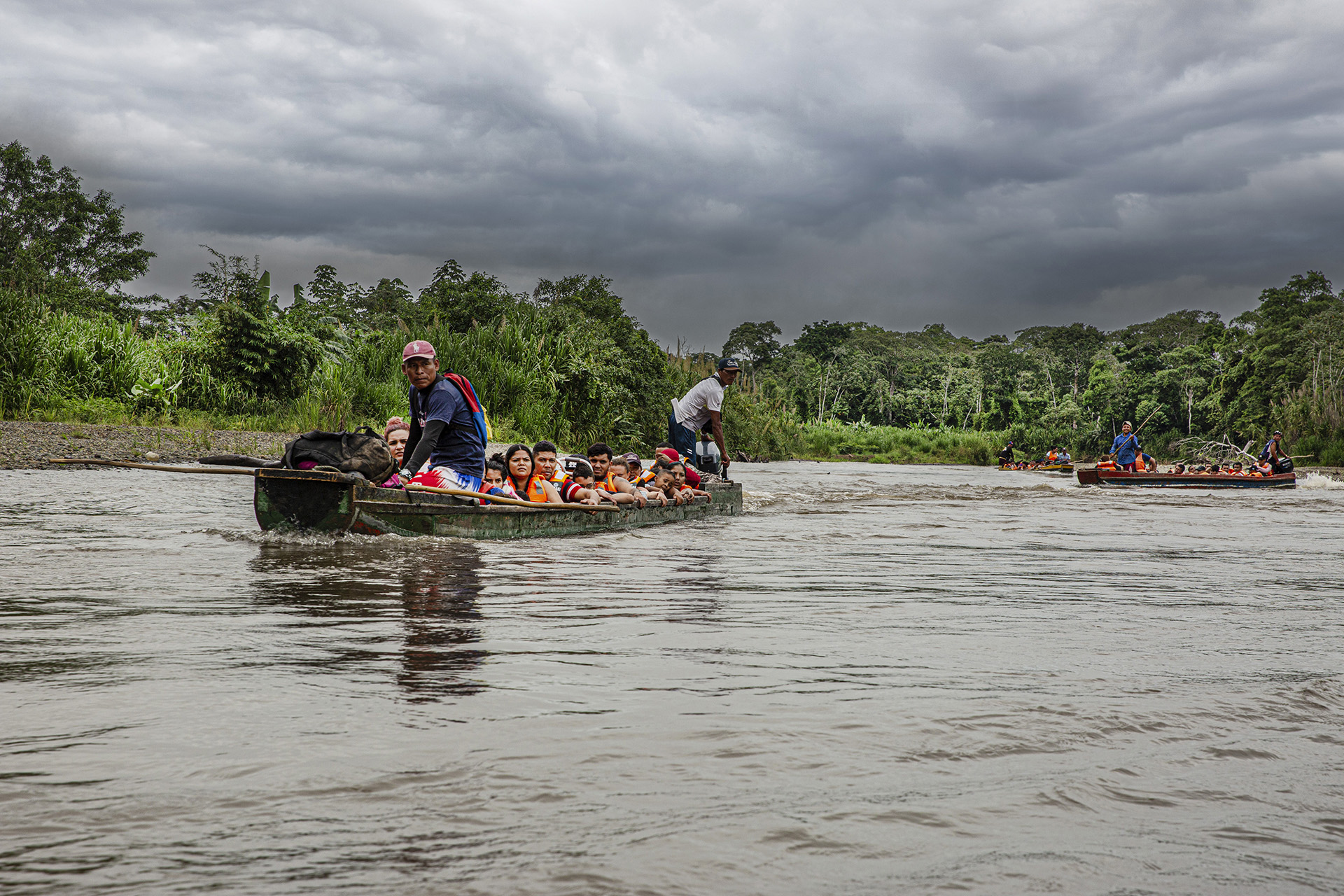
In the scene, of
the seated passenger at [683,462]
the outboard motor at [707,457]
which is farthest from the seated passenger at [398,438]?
the outboard motor at [707,457]

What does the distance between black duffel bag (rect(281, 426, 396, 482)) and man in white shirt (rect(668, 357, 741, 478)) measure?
4995 millimetres

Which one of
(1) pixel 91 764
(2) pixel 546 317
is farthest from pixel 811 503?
(1) pixel 91 764

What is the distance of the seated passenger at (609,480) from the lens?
9.66 m

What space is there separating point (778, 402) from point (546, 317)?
1634 centimetres

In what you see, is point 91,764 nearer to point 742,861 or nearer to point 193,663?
point 193,663

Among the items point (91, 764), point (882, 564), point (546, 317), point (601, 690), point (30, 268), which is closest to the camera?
point (91, 764)

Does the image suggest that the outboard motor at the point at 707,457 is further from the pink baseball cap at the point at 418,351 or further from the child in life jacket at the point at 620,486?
the pink baseball cap at the point at 418,351

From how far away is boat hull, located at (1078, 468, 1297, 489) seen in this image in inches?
858

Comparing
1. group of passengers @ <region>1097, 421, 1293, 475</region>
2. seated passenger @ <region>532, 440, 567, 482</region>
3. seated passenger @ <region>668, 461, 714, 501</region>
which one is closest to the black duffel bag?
seated passenger @ <region>532, 440, 567, 482</region>

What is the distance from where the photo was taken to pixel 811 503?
49.6ft

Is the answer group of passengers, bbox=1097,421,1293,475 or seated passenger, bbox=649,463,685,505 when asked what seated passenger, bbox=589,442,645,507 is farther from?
group of passengers, bbox=1097,421,1293,475

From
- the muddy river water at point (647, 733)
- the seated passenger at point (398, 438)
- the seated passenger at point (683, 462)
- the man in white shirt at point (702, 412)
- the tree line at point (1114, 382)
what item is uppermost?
the tree line at point (1114, 382)

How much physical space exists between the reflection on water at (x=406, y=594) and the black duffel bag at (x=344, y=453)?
0.56 m

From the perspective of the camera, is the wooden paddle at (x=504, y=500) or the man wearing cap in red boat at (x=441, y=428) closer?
the wooden paddle at (x=504, y=500)
